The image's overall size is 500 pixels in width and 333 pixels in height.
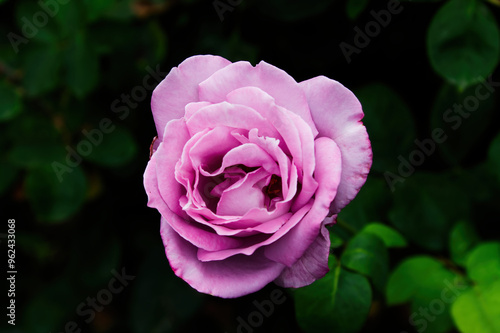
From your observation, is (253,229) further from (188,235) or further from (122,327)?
(122,327)

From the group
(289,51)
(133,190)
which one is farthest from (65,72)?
(289,51)

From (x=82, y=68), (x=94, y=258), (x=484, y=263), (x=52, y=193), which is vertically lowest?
(x=94, y=258)

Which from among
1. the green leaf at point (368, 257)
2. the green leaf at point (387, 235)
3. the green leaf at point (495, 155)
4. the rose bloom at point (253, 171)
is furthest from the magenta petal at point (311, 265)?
the green leaf at point (495, 155)

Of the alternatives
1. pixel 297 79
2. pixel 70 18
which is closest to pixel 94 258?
pixel 70 18

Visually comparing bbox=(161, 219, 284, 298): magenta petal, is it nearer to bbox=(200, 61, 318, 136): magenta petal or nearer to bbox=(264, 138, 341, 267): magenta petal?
bbox=(264, 138, 341, 267): magenta petal

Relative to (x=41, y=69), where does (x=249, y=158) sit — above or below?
above

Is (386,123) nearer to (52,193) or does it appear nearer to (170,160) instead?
(170,160)
